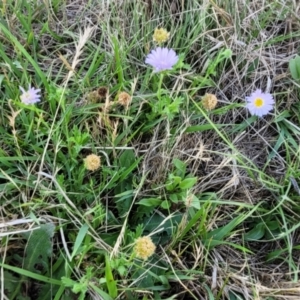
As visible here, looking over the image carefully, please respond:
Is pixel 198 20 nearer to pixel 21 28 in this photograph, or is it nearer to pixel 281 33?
pixel 281 33

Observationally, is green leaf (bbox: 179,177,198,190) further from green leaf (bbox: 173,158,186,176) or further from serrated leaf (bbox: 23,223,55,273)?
serrated leaf (bbox: 23,223,55,273)

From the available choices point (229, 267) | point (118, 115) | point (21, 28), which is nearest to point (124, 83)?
point (118, 115)

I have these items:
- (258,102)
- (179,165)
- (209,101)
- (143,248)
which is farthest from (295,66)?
(143,248)

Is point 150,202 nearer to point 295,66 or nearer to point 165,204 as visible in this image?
point 165,204

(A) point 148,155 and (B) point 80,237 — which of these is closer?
(B) point 80,237

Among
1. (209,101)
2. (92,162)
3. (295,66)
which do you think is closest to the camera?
(92,162)

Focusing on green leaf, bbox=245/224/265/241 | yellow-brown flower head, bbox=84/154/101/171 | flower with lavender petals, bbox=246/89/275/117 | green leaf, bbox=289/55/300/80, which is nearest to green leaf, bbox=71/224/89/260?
yellow-brown flower head, bbox=84/154/101/171

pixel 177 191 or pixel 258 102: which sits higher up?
pixel 258 102
